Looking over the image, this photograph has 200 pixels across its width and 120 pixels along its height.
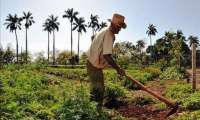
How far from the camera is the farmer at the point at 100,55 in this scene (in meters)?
6.41

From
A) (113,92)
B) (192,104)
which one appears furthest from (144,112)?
(113,92)

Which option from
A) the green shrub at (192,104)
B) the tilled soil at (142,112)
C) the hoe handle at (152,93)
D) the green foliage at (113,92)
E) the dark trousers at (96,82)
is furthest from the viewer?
the green foliage at (113,92)

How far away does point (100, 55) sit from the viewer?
673 centimetres

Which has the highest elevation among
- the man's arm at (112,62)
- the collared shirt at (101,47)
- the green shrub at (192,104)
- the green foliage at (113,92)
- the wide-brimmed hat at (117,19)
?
the wide-brimmed hat at (117,19)

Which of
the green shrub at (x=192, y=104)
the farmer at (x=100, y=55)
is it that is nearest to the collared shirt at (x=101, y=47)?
the farmer at (x=100, y=55)

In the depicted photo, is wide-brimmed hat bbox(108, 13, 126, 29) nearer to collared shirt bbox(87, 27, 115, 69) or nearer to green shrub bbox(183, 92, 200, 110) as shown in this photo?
collared shirt bbox(87, 27, 115, 69)

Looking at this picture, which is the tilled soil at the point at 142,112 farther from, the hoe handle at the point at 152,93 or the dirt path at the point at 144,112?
the hoe handle at the point at 152,93

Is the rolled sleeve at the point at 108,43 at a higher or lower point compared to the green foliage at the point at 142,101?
higher

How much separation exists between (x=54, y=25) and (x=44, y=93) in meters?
96.0

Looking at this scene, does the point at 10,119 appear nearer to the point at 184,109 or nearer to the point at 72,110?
the point at 72,110

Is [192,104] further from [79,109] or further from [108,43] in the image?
[79,109]

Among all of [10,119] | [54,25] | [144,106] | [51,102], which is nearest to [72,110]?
[10,119]

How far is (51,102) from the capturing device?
817 cm

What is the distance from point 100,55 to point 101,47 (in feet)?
Result: 0.46
